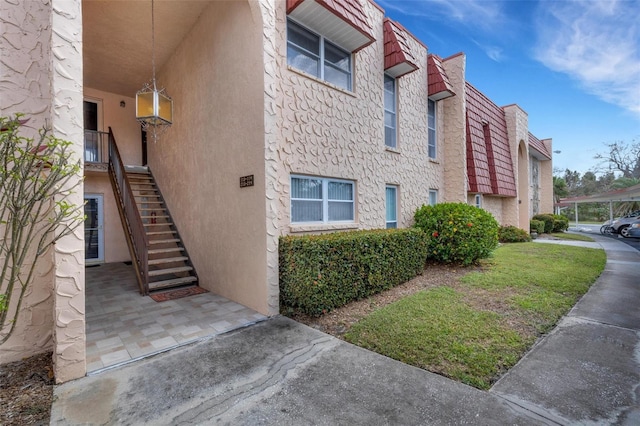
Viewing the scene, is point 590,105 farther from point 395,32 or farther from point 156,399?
point 156,399

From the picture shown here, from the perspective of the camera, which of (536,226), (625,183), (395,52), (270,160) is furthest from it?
(625,183)

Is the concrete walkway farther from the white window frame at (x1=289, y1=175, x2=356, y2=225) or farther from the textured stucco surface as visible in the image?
the white window frame at (x1=289, y1=175, x2=356, y2=225)

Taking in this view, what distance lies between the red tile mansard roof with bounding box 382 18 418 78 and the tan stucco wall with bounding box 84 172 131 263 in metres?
10.0

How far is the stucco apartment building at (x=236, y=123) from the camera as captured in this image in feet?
11.6

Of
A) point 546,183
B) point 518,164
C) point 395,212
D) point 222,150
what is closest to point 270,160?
point 222,150

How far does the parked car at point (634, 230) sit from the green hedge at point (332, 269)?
19196mm

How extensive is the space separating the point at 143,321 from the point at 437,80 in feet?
36.7

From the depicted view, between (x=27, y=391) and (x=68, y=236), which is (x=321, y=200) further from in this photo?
(x=27, y=391)

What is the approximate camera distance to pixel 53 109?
300cm

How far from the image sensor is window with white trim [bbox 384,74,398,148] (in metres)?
8.75

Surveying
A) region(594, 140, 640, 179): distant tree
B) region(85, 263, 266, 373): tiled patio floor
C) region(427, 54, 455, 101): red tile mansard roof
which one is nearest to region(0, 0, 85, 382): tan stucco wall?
region(85, 263, 266, 373): tiled patio floor

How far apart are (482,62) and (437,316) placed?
14.8 meters

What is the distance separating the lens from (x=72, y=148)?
3.13 metres

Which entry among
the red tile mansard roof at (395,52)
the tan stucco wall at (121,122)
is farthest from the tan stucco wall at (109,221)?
the red tile mansard roof at (395,52)
